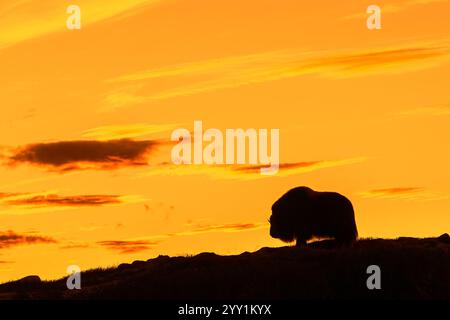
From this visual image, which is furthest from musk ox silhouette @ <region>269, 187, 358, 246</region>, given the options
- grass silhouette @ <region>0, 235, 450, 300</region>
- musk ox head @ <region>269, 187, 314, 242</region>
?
A: grass silhouette @ <region>0, 235, 450, 300</region>

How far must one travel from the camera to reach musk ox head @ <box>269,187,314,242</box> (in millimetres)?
34656

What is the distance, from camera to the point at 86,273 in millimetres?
32688

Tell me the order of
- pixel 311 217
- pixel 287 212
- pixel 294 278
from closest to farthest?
pixel 294 278, pixel 311 217, pixel 287 212

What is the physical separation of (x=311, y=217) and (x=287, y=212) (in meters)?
1.21

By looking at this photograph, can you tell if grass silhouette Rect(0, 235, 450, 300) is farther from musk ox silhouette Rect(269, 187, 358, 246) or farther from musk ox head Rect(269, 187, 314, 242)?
musk ox head Rect(269, 187, 314, 242)

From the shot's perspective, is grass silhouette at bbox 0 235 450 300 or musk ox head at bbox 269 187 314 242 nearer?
grass silhouette at bbox 0 235 450 300

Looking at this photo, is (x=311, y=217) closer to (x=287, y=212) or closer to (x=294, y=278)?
(x=287, y=212)

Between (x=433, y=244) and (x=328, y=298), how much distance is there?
958 centimetres

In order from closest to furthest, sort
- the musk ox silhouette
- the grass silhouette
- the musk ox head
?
the grass silhouette, the musk ox silhouette, the musk ox head

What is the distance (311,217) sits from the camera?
112 ft

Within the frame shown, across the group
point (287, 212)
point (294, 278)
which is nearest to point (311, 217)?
point (287, 212)
